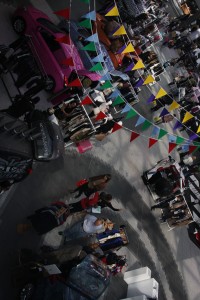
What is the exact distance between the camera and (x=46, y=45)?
37.6 ft

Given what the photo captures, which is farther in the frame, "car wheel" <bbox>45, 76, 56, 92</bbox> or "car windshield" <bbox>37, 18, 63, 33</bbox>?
"car windshield" <bbox>37, 18, 63, 33</bbox>

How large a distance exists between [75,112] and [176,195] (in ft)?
20.0

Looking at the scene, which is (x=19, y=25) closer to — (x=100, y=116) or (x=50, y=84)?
(x=50, y=84)

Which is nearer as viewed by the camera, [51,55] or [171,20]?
[51,55]

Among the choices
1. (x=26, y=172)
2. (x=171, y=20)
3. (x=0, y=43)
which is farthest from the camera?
(x=171, y=20)

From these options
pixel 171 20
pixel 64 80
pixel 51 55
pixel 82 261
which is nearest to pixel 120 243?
pixel 82 261

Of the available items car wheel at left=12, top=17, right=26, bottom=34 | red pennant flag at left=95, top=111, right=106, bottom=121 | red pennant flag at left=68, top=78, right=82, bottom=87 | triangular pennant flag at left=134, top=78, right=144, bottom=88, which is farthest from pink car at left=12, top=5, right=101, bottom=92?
triangular pennant flag at left=134, top=78, right=144, bottom=88

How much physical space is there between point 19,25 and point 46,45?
1101mm

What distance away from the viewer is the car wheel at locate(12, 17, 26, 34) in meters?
11.5

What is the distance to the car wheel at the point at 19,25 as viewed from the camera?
11.5m

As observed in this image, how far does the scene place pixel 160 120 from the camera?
17.9m

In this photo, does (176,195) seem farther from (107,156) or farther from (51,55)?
(51,55)

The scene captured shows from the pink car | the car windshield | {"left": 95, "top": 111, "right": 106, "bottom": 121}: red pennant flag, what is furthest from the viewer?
{"left": 95, "top": 111, "right": 106, "bottom": 121}: red pennant flag

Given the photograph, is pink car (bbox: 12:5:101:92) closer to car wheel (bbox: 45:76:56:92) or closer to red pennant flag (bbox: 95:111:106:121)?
car wheel (bbox: 45:76:56:92)
